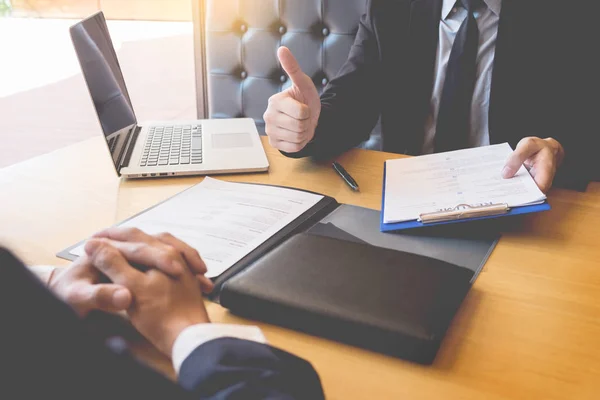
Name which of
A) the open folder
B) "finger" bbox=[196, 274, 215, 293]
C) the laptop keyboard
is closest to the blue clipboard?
the open folder

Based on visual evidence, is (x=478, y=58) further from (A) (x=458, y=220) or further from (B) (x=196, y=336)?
(B) (x=196, y=336)

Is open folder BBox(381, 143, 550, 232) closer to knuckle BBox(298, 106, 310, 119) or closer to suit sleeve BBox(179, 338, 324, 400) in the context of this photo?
knuckle BBox(298, 106, 310, 119)

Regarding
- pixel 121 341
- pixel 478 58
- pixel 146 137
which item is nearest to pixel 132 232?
pixel 121 341

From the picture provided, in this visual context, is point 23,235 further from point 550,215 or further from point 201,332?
point 550,215

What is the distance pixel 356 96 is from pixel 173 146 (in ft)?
1.65

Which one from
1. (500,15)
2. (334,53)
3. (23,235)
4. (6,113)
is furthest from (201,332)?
(6,113)

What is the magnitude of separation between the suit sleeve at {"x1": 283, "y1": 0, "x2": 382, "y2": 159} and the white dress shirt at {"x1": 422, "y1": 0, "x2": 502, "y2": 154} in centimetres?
15

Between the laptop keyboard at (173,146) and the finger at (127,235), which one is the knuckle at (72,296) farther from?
the laptop keyboard at (173,146)

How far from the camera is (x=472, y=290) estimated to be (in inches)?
26.5

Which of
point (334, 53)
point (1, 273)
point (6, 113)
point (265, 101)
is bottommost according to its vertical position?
point (6, 113)

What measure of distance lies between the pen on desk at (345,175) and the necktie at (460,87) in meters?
0.41

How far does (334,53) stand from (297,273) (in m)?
1.11

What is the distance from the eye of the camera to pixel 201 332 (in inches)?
19.8

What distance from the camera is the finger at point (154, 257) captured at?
57 cm
